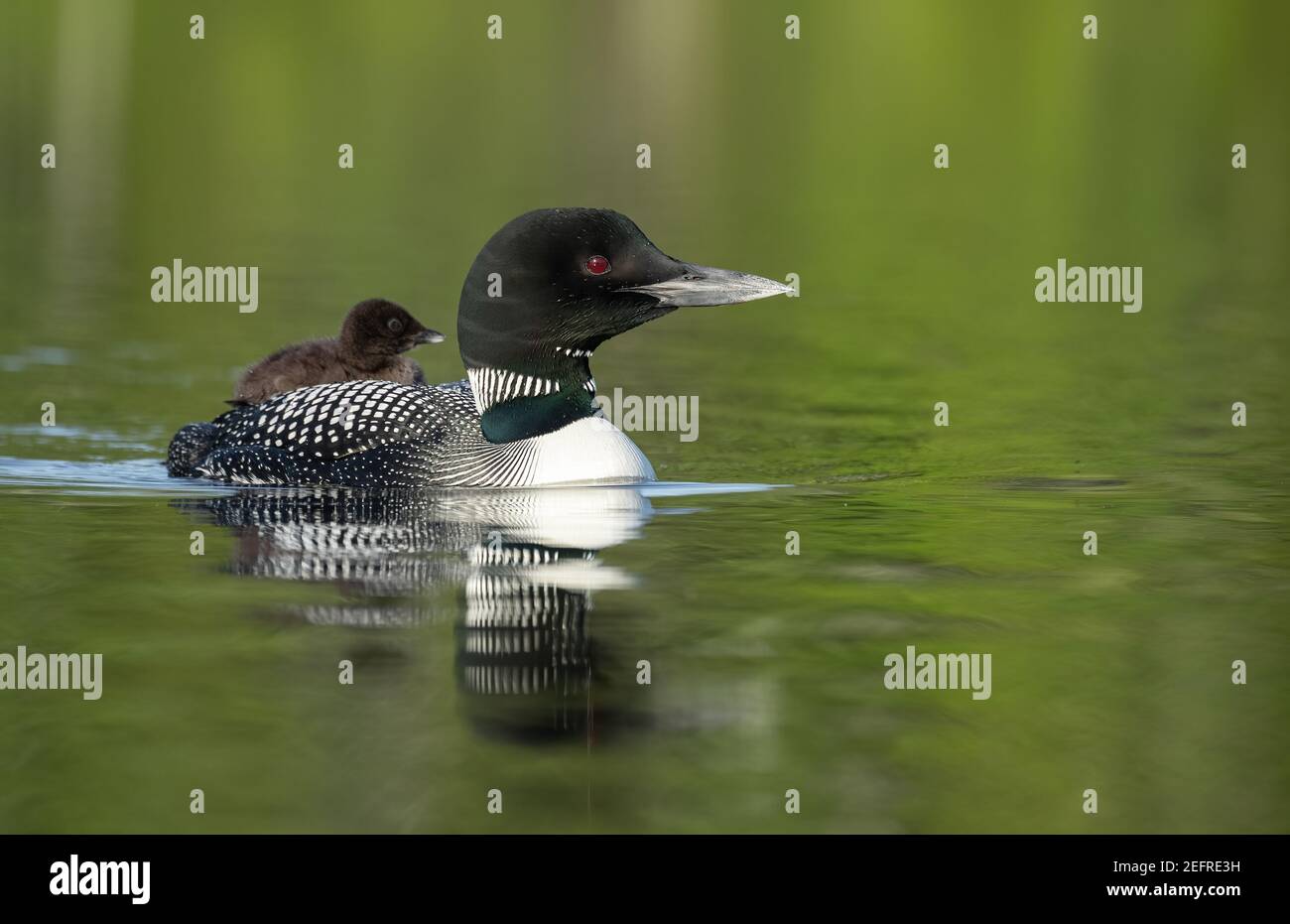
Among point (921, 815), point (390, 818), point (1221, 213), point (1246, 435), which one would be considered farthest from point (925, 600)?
point (1221, 213)

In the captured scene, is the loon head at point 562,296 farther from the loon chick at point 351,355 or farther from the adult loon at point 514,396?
the loon chick at point 351,355

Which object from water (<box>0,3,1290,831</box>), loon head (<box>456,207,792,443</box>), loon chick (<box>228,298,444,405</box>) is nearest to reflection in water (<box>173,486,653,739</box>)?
water (<box>0,3,1290,831</box>)

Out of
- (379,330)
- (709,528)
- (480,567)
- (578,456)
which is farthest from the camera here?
(379,330)

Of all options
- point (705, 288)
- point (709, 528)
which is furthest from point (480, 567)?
point (705, 288)

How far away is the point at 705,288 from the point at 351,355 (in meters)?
2.12

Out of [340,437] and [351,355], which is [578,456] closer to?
[340,437]

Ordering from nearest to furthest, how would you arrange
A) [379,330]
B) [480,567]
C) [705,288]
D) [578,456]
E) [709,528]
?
[480,567] → [709,528] → [705,288] → [578,456] → [379,330]

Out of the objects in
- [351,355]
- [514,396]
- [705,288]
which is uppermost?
[705,288]

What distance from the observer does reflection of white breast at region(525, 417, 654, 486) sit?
709 centimetres

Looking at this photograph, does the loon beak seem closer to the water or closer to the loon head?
the loon head

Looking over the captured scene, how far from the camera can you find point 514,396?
714 centimetres

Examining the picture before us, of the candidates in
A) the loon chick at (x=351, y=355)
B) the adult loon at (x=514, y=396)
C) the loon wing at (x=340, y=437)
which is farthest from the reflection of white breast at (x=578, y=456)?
the loon chick at (x=351, y=355)

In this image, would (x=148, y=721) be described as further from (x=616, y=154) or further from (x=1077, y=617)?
(x=616, y=154)

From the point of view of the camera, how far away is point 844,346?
11312 mm
